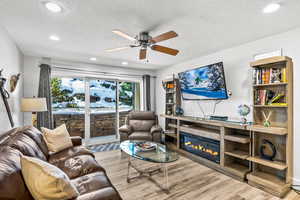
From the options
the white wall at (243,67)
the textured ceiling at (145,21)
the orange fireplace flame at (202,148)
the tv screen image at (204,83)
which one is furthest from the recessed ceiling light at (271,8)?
the orange fireplace flame at (202,148)

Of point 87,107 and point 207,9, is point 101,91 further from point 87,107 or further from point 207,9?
point 207,9

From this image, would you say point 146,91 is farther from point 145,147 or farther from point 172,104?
point 145,147

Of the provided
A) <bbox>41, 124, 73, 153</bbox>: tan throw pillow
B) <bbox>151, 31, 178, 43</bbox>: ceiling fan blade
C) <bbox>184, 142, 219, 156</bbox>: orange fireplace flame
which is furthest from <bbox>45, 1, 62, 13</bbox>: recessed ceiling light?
<bbox>184, 142, 219, 156</bbox>: orange fireplace flame

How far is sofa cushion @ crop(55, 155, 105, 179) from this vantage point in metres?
1.79

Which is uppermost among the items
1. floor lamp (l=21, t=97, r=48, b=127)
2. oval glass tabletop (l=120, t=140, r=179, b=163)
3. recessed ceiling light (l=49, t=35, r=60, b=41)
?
recessed ceiling light (l=49, t=35, r=60, b=41)

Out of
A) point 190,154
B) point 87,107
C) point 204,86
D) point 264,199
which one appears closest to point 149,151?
point 190,154

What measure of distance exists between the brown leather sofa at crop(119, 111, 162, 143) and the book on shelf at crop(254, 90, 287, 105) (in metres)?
2.14

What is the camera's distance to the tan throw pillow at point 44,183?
40.9 inches

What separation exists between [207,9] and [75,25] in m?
1.81

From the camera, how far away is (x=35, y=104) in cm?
300

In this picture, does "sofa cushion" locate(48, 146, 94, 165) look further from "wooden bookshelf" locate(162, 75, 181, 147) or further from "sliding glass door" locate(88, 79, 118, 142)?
"wooden bookshelf" locate(162, 75, 181, 147)

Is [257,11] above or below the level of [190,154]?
above

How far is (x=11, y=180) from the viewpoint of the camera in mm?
1042

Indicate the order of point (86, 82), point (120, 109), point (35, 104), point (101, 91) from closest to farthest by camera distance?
point (35, 104)
point (86, 82)
point (101, 91)
point (120, 109)
